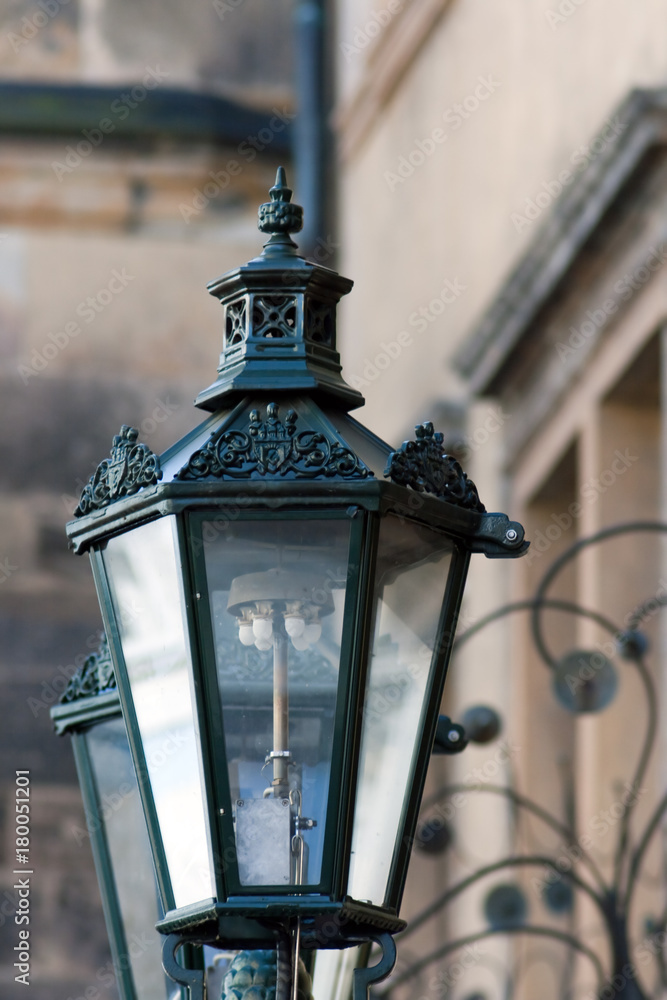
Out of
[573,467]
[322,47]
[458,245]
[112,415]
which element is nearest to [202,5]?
[322,47]

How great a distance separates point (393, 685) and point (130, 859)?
714mm

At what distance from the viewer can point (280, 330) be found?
8.27 ft

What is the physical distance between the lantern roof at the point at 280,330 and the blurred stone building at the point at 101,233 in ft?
19.5

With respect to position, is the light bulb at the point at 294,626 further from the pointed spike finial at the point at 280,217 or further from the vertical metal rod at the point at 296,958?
the pointed spike finial at the point at 280,217

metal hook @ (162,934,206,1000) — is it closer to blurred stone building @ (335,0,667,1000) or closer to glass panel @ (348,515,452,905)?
glass panel @ (348,515,452,905)

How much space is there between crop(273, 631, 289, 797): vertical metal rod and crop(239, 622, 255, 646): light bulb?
3 cm

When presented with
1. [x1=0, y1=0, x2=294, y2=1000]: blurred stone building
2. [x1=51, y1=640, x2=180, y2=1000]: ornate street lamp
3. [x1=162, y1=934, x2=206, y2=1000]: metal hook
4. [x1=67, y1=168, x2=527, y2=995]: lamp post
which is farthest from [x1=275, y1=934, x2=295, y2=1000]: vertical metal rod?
[x1=0, y1=0, x2=294, y2=1000]: blurred stone building

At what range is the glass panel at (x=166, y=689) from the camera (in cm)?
233

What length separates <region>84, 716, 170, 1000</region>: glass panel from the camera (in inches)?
111

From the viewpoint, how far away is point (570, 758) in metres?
5.68

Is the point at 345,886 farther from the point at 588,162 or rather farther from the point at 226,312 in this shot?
the point at 588,162

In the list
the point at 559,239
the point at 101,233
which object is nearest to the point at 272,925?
the point at 559,239

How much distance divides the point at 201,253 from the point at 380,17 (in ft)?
4.78

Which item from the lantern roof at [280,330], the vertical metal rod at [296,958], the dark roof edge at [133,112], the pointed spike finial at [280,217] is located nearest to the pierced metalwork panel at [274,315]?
the lantern roof at [280,330]
